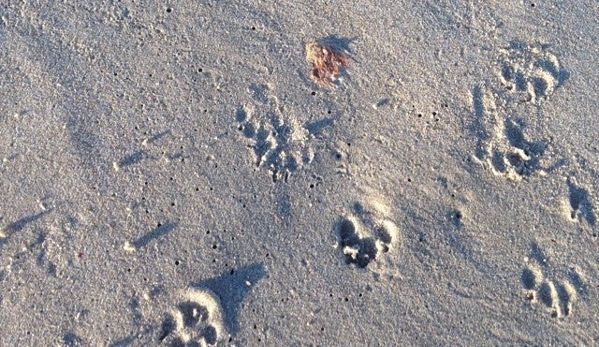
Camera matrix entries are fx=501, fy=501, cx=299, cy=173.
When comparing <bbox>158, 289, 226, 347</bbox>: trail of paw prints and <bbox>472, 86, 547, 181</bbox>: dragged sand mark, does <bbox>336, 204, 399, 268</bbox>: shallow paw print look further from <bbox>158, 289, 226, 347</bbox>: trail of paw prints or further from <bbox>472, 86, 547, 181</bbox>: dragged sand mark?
<bbox>158, 289, 226, 347</bbox>: trail of paw prints

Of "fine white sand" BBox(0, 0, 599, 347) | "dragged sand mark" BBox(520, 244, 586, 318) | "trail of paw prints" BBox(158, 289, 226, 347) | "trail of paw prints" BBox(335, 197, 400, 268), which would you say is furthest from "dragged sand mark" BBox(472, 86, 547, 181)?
"trail of paw prints" BBox(158, 289, 226, 347)

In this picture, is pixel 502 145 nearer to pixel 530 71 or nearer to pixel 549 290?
pixel 530 71

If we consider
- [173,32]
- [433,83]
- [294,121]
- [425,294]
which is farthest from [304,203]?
[173,32]

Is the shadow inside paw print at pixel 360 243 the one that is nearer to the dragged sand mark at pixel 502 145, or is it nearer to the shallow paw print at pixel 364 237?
the shallow paw print at pixel 364 237

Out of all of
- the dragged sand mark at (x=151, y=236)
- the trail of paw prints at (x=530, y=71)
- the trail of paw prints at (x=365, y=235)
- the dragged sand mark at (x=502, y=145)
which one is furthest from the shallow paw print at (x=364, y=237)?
the trail of paw prints at (x=530, y=71)

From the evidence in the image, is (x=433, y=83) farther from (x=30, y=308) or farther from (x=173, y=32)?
(x=30, y=308)

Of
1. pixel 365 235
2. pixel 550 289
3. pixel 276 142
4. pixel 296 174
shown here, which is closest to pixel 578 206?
pixel 550 289
